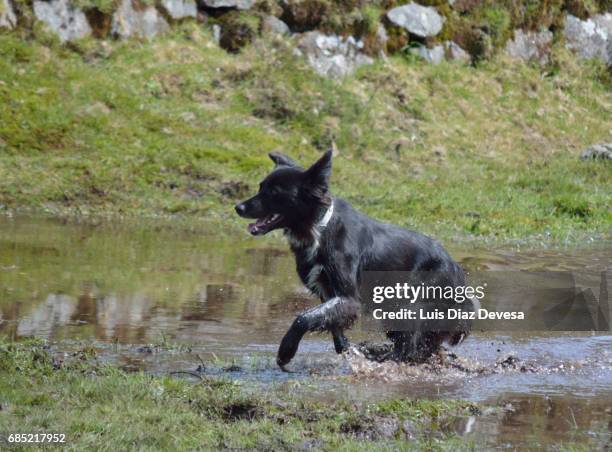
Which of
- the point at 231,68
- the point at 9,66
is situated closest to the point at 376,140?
the point at 231,68

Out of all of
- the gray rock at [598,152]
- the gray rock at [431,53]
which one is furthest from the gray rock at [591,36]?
the gray rock at [598,152]

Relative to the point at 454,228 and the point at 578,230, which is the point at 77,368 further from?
the point at 578,230

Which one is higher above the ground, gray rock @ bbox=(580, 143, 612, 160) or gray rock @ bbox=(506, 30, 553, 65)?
gray rock @ bbox=(506, 30, 553, 65)

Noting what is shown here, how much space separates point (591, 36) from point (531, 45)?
2.03 metres

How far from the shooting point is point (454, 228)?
604 inches

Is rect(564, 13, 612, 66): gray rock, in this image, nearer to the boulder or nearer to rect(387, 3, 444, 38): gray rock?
rect(387, 3, 444, 38): gray rock

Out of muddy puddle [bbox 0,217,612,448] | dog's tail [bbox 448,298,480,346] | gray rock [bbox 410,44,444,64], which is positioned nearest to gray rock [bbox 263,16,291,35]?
gray rock [bbox 410,44,444,64]

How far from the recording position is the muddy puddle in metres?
6.67

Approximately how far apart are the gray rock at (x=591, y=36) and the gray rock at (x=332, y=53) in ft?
22.5

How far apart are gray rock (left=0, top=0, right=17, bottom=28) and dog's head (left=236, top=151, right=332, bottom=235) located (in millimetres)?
12034

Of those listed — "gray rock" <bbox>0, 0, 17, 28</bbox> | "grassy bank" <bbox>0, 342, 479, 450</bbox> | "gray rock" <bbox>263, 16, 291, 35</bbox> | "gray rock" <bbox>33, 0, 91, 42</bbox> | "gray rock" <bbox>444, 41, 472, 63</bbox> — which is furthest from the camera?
"gray rock" <bbox>444, 41, 472, 63</bbox>

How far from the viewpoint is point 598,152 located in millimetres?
20641

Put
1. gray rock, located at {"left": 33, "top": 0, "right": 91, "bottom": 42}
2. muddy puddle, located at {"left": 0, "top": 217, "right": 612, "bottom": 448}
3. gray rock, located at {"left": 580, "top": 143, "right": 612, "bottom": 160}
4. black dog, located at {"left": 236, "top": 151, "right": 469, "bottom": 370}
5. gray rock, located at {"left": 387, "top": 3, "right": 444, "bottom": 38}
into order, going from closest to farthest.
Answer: muddy puddle, located at {"left": 0, "top": 217, "right": 612, "bottom": 448}, black dog, located at {"left": 236, "top": 151, "right": 469, "bottom": 370}, gray rock, located at {"left": 33, "top": 0, "right": 91, "bottom": 42}, gray rock, located at {"left": 580, "top": 143, "right": 612, "bottom": 160}, gray rock, located at {"left": 387, "top": 3, "right": 444, "bottom": 38}

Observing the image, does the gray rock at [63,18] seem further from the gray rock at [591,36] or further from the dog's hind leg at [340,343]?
the gray rock at [591,36]
